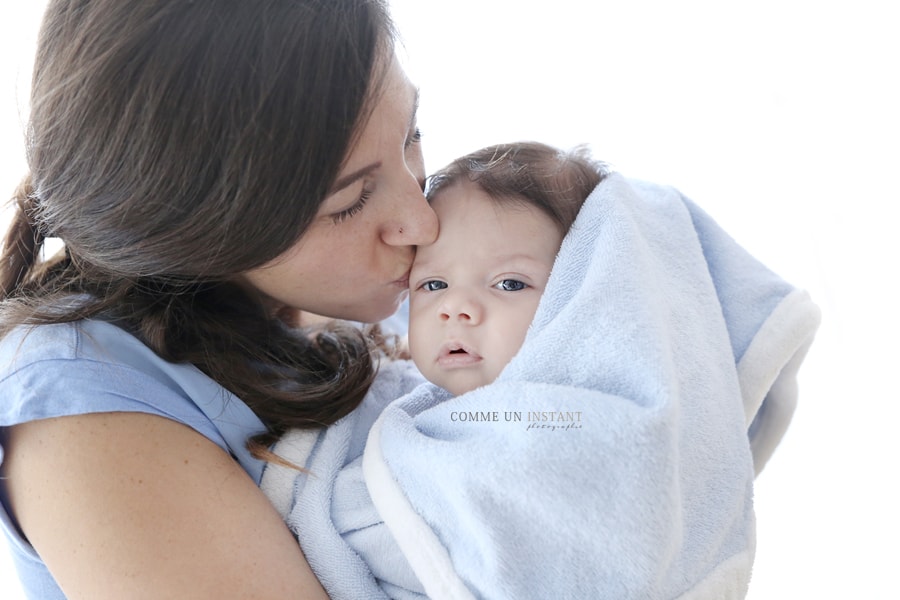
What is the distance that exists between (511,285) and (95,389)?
0.53 metres

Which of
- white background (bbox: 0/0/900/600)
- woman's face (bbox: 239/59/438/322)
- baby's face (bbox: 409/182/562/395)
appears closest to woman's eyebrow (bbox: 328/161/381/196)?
woman's face (bbox: 239/59/438/322)

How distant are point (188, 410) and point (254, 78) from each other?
41 cm

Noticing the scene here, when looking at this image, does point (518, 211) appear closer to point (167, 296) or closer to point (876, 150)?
point (167, 296)

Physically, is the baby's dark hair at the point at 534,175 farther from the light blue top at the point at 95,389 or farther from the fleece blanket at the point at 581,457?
the light blue top at the point at 95,389

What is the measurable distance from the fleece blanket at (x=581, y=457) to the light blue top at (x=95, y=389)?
0.09 metres

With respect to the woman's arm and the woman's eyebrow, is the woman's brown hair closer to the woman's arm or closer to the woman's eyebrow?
the woman's eyebrow

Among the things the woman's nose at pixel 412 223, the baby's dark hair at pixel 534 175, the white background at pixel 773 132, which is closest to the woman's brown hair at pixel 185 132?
the woman's nose at pixel 412 223

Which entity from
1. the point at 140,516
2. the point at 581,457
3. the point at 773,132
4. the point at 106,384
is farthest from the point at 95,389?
the point at 773,132

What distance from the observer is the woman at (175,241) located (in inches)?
34.7

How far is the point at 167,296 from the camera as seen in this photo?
1.11 meters

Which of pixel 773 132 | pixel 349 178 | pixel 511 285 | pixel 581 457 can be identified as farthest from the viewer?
pixel 773 132

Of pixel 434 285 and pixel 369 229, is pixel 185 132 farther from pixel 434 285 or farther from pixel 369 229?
pixel 434 285

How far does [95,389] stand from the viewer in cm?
93

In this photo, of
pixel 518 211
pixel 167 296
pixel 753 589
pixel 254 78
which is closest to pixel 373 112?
pixel 254 78
